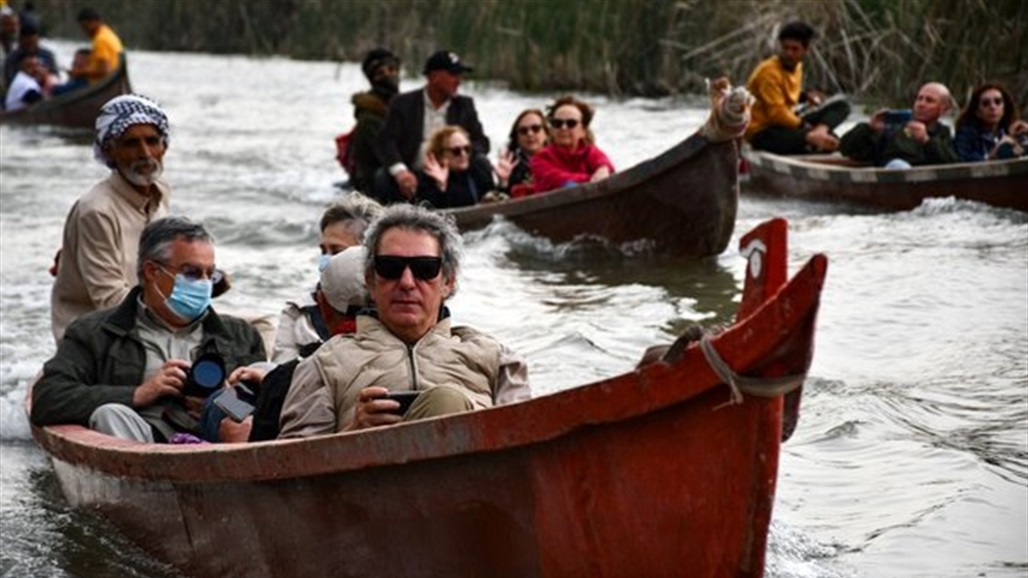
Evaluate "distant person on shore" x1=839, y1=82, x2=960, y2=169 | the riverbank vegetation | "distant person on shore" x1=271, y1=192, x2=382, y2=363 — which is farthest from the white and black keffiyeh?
the riverbank vegetation

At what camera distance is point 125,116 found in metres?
7.32

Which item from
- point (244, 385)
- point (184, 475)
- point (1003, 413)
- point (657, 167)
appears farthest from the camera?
point (657, 167)

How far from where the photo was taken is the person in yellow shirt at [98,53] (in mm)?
23203

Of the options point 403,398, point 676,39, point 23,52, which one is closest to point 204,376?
point 403,398

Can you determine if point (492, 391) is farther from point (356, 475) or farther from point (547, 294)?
point (547, 294)

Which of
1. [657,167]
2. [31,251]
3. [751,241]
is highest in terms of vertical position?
[751,241]

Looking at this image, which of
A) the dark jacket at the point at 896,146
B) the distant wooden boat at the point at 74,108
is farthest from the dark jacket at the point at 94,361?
the distant wooden boat at the point at 74,108

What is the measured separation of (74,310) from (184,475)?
2.17 meters

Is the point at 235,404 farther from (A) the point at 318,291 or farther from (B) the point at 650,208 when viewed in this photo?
A: (B) the point at 650,208

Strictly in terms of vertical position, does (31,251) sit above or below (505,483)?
below

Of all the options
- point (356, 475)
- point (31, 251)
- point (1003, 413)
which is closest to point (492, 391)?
point (356, 475)

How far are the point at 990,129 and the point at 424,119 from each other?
379 centimetres

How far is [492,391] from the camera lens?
5.29m

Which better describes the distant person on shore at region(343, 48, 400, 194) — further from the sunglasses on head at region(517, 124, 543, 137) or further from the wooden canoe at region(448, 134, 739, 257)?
the wooden canoe at region(448, 134, 739, 257)
